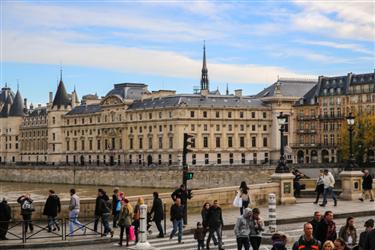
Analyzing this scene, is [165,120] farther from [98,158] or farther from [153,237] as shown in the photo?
[153,237]

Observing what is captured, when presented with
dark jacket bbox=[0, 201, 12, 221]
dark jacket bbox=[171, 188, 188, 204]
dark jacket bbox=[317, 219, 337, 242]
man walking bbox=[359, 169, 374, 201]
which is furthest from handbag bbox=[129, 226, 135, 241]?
man walking bbox=[359, 169, 374, 201]

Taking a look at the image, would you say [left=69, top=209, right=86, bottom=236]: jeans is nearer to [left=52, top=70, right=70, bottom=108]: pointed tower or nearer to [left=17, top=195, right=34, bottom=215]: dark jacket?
[left=17, top=195, right=34, bottom=215]: dark jacket

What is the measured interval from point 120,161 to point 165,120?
48.7 feet

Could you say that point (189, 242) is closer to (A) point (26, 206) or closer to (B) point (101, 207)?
(B) point (101, 207)

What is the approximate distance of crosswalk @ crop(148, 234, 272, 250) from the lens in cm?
1971

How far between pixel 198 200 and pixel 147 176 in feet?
222

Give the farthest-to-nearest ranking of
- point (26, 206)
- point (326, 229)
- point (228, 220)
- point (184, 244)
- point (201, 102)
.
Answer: point (201, 102), point (228, 220), point (26, 206), point (184, 244), point (326, 229)

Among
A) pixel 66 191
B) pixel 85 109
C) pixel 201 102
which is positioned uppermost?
pixel 85 109

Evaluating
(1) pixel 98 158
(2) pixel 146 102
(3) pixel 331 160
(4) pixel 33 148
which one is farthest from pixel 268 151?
(4) pixel 33 148

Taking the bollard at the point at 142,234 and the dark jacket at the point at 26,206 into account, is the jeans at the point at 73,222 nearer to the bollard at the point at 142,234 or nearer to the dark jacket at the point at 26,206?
the dark jacket at the point at 26,206

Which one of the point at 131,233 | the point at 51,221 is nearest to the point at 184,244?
the point at 131,233

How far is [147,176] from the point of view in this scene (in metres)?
95.2

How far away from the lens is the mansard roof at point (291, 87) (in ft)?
375

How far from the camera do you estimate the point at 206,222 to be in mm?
19141
